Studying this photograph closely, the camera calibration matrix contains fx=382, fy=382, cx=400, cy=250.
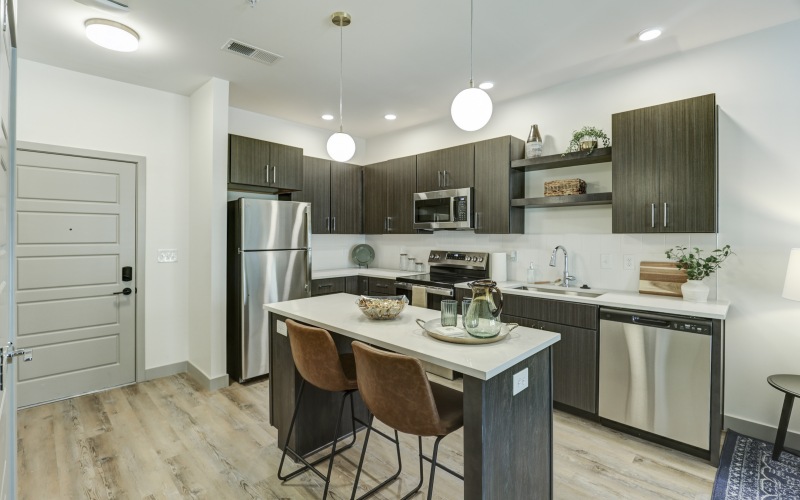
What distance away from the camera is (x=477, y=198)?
3842mm

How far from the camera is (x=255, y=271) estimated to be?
141 inches

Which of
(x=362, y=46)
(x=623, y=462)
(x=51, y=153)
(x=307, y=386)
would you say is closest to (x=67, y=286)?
(x=51, y=153)

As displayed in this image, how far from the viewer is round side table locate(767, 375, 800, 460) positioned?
7.21ft

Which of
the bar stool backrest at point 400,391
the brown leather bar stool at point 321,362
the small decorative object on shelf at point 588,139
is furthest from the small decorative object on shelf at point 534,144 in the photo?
the bar stool backrest at point 400,391

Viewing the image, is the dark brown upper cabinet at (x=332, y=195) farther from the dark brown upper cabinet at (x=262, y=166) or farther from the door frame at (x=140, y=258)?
the door frame at (x=140, y=258)

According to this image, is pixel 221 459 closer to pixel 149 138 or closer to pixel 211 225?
pixel 211 225

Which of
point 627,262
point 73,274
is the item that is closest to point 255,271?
point 73,274

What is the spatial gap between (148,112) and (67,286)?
1714 millimetres

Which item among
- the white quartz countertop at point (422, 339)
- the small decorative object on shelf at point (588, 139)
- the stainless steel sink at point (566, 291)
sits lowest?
the white quartz countertop at point (422, 339)

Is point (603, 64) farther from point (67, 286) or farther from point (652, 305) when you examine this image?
point (67, 286)

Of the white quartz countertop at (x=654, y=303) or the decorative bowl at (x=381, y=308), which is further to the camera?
the white quartz countertop at (x=654, y=303)

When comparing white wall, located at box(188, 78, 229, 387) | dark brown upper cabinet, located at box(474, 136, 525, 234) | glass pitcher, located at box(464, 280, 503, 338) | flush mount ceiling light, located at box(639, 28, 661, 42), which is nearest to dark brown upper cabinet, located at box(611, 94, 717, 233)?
flush mount ceiling light, located at box(639, 28, 661, 42)

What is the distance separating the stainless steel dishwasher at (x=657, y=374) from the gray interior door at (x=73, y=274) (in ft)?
13.4

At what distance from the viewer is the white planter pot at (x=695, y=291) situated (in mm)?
2602
